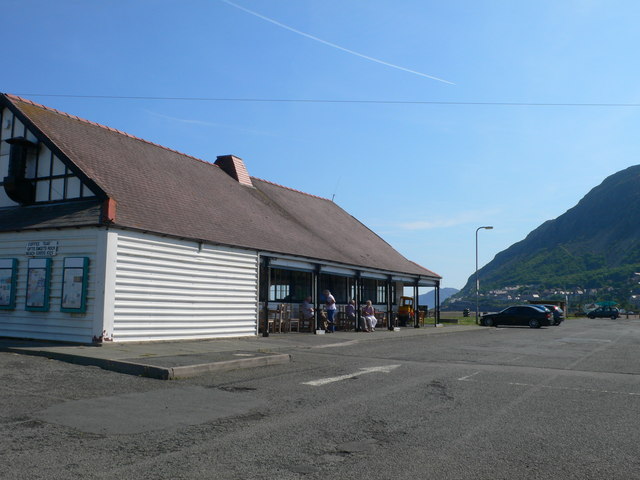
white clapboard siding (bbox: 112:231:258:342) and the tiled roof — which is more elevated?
the tiled roof

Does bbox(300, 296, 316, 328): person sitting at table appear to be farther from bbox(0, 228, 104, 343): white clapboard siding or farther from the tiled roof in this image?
bbox(0, 228, 104, 343): white clapboard siding

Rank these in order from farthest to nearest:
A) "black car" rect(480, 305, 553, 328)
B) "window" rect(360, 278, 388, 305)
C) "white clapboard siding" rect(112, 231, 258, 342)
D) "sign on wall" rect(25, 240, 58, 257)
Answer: "black car" rect(480, 305, 553, 328) < "window" rect(360, 278, 388, 305) < "sign on wall" rect(25, 240, 58, 257) < "white clapboard siding" rect(112, 231, 258, 342)

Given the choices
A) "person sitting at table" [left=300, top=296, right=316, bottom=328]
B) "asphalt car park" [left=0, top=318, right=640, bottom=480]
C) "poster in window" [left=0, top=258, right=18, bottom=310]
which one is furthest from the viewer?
"person sitting at table" [left=300, top=296, right=316, bottom=328]

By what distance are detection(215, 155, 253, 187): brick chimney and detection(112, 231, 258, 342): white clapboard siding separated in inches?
308

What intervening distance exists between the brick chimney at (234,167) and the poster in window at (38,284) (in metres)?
12.1

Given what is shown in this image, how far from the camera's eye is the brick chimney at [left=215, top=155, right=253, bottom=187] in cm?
2652

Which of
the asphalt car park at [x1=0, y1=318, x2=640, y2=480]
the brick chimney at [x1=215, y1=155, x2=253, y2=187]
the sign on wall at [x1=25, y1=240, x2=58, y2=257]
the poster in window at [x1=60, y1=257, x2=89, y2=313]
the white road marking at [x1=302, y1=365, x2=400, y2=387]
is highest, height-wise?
the brick chimney at [x1=215, y1=155, x2=253, y2=187]

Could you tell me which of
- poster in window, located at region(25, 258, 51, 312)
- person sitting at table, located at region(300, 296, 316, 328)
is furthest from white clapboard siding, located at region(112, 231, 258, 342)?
person sitting at table, located at region(300, 296, 316, 328)

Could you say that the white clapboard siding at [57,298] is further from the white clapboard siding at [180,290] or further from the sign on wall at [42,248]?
the white clapboard siding at [180,290]

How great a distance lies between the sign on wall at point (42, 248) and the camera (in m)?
15.1

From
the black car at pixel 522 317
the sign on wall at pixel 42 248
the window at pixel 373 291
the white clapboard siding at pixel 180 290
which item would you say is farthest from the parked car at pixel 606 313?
the sign on wall at pixel 42 248

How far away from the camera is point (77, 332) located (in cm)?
1442

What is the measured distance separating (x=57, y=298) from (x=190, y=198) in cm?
615

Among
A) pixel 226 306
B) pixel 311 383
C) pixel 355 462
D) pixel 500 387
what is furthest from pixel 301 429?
pixel 226 306
